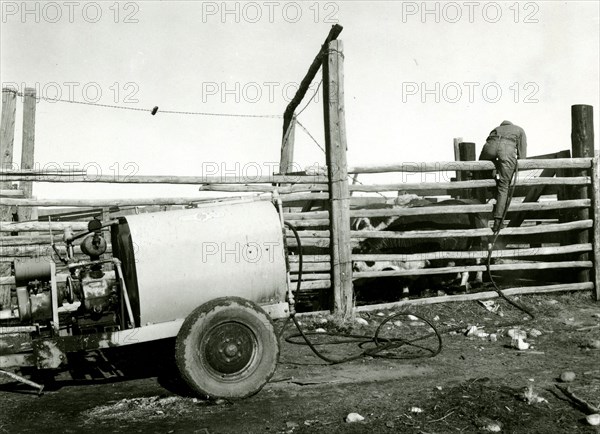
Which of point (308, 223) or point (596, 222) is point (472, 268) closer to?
point (596, 222)

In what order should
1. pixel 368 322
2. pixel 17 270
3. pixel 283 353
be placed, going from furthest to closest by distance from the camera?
1. pixel 368 322
2. pixel 283 353
3. pixel 17 270

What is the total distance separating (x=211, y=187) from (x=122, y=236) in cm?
284

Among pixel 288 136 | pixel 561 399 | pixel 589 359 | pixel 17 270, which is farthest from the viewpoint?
pixel 288 136

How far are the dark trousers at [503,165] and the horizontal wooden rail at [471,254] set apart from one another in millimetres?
596

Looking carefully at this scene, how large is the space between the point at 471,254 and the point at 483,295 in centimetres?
61

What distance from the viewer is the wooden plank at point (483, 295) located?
8250mm

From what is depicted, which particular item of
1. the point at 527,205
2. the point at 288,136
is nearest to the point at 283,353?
the point at 527,205

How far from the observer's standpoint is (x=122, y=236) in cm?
530

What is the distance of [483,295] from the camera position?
28.1 ft

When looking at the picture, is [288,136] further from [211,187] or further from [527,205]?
[527,205]

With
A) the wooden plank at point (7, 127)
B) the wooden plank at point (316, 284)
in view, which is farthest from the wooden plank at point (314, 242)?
the wooden plank at point (7, 127)

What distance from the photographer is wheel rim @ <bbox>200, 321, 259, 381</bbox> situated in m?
4.97

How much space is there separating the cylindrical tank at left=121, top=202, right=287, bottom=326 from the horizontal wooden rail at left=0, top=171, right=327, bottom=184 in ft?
8.58

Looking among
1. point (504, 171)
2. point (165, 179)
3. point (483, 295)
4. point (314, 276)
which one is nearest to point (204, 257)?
point (165, 179)
